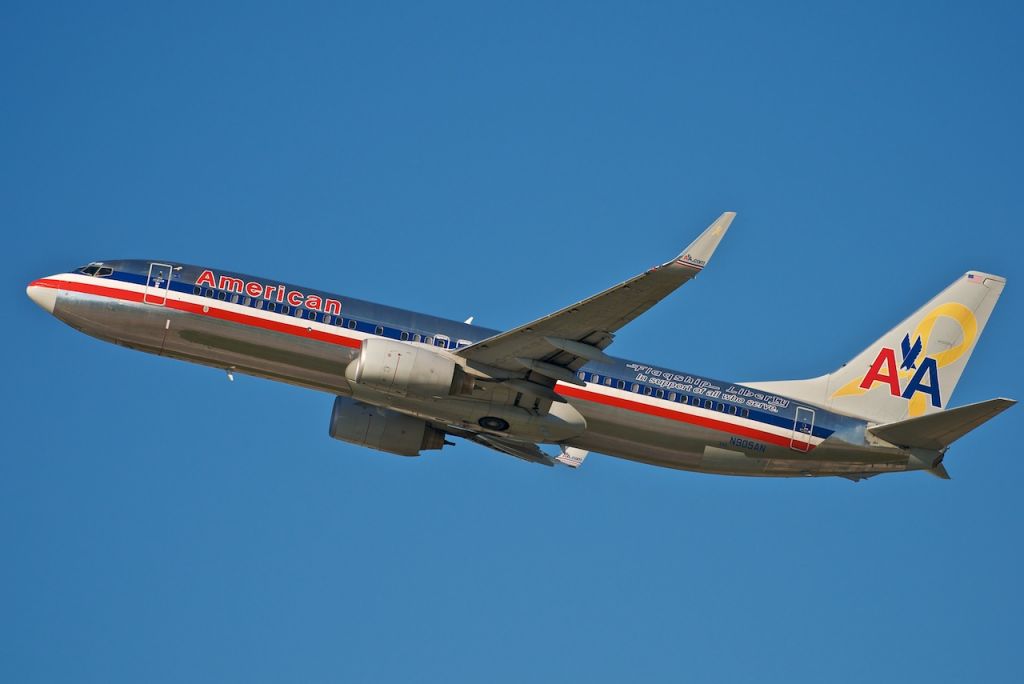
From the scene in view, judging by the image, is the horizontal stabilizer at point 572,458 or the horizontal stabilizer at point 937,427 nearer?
the horizontal stabilizer at point 937,427

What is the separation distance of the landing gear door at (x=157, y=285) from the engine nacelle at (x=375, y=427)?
794 cm

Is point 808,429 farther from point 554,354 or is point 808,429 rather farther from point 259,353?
point 259,353

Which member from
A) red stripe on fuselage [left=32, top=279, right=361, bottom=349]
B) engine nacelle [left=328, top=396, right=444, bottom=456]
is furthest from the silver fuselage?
engine nacelle [left=328, top=396, right=444, bottom=456]

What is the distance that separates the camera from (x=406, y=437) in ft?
163

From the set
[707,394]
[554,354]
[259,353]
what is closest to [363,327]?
[259,353]

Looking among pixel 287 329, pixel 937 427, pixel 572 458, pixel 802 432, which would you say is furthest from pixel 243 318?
pixel 937 427

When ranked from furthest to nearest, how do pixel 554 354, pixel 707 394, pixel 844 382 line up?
pixel 844 382, pixel 707 394, pixel 554 354

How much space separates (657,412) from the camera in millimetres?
47125

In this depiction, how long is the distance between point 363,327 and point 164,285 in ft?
22.9

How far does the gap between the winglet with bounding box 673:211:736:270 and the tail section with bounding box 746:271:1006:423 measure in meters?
13.3

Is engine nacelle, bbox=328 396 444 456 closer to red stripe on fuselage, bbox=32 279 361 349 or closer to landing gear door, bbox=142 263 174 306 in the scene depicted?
red stripe on fuselage, bbox=32 279 361 349

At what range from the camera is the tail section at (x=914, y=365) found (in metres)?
51.4

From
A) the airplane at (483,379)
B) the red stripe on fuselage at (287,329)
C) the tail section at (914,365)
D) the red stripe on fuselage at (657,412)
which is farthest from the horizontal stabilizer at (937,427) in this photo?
the red stripe on fuselage at (287,329)

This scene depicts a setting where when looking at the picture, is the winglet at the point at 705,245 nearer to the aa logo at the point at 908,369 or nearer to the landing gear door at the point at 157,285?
the aa logo at the point at 908,369
